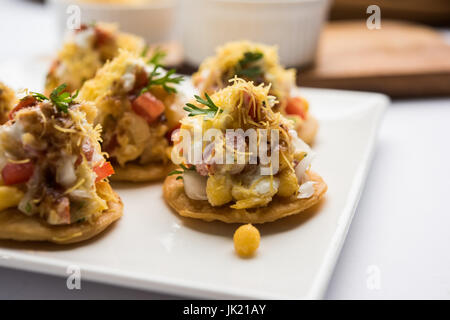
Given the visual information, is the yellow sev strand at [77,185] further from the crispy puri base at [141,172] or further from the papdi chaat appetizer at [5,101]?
the papdi chaat appetizer at [5,101]

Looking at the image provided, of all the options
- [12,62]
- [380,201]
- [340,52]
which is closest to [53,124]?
[380,201]

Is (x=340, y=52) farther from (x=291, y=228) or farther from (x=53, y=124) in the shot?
(x=53, y=124)

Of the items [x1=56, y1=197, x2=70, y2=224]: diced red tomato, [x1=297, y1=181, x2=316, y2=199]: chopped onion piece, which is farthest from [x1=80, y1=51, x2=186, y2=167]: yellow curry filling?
[x1=297, y1=181, x2=316, y2=199]: chopped onion piece

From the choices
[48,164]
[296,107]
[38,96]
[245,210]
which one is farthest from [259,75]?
[48,164]

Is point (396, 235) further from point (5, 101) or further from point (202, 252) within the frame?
point (5, 101)

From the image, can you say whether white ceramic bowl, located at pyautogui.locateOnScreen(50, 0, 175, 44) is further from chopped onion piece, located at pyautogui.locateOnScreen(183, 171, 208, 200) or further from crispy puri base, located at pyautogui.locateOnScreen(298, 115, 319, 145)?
chopped onion piece, located at pyautogui.locateOnScreen(183, 171, 208, 200)
